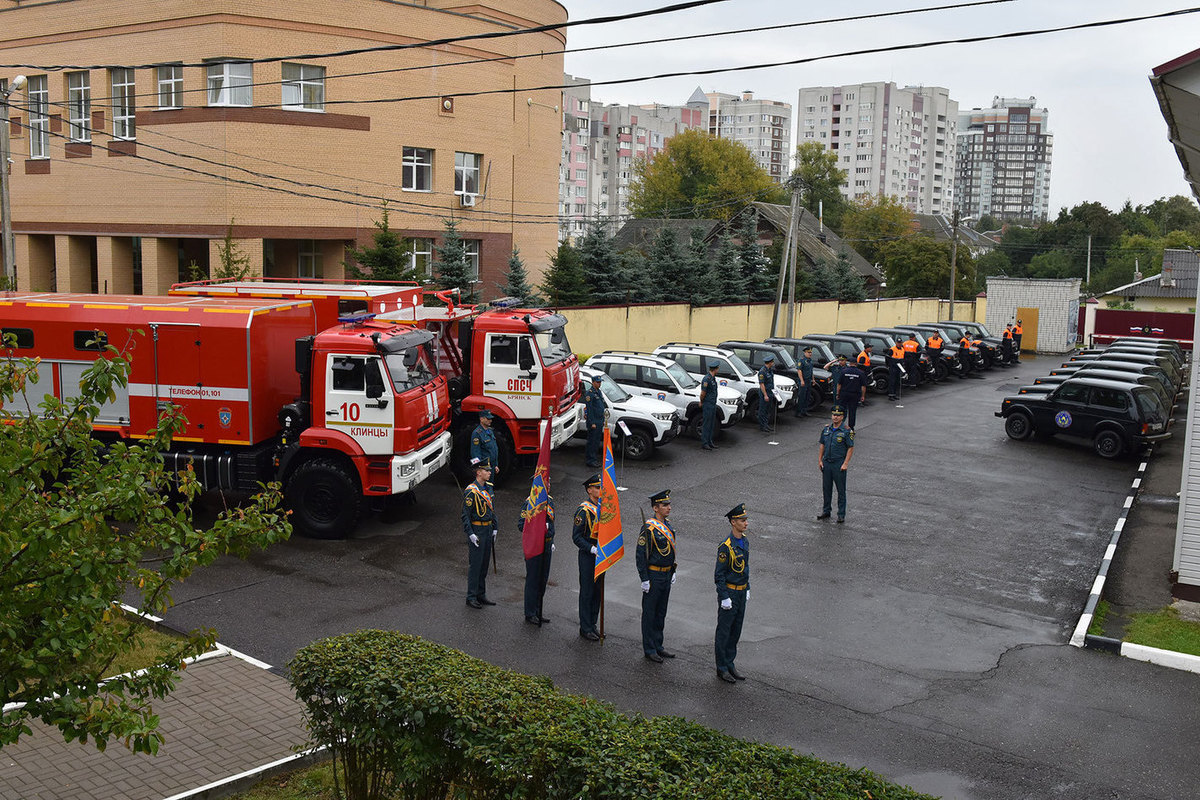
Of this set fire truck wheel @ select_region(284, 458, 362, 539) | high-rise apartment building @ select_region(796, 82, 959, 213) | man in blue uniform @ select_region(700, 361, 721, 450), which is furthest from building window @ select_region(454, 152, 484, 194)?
high-rise apartment building @ select_region(796, 82, 959, 213)

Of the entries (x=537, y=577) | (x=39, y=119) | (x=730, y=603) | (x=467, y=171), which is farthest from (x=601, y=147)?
(x=730, y=603)

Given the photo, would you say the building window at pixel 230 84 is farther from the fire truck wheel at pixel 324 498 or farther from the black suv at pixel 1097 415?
the black suv at pixel 1097 415

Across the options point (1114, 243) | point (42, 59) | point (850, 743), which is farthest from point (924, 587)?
point (1114, 243)

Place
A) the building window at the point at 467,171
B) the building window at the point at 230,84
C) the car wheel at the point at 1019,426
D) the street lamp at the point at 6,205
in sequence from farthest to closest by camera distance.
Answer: the building window at the point at 467,171, the building window at the point at 230,84, the car wheel at the point at 1019,426, the street lamp at the point at 6,205

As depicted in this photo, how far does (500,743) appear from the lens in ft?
19.5

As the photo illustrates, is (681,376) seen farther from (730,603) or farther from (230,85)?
(230,85)

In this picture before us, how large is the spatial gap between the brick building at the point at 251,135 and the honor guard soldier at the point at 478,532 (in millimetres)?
21810

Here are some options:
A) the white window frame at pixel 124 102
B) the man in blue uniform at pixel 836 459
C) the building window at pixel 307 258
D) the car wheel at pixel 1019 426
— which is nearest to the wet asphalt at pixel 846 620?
the man in blue uniform at pixel 836 459

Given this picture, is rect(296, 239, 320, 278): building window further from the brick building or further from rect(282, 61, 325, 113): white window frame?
rect(282, 61, 325, 113): white window frame

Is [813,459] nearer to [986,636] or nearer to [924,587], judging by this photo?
[924,587]

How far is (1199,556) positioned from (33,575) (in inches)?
478

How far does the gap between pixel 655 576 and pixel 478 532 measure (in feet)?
7.90

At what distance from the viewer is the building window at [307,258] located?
1462 inches

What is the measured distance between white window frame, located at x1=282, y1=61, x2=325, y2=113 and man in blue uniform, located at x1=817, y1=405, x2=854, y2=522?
23750 millimetres
